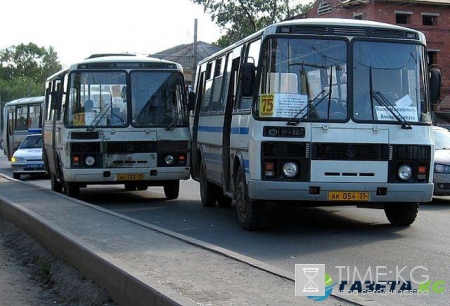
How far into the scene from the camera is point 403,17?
56.4 meters

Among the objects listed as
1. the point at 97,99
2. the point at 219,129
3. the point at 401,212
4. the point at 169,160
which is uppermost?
the point at 97,99

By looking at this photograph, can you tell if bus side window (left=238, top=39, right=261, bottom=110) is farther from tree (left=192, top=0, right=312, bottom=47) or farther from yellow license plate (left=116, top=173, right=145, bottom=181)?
tree (left=192, top=0, right=312, bottom=47)

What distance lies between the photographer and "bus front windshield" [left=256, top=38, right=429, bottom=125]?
11695 mm

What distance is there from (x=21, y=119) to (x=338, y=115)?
33686 mm

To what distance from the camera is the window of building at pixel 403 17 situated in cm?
5584

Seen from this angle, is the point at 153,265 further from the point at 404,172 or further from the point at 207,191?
the point at 207,191

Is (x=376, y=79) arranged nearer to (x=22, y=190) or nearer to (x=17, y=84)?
(x=22, y=190)

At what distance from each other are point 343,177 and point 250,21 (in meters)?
49.0

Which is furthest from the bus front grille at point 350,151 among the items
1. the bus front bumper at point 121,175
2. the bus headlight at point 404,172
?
the bus front bumper at point 121,175

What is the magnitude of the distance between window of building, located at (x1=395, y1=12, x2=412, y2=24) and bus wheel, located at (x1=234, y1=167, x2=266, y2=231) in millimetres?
45237

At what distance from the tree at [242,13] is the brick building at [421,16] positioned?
4.74m

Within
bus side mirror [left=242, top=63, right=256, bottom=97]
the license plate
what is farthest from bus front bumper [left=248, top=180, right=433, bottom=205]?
bus side mirror [left=242, top=63, right=256, bottom=97]

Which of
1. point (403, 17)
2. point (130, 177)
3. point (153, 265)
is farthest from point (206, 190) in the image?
point (403, 17)

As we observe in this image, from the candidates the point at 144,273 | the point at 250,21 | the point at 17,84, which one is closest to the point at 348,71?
the point at 144,273
